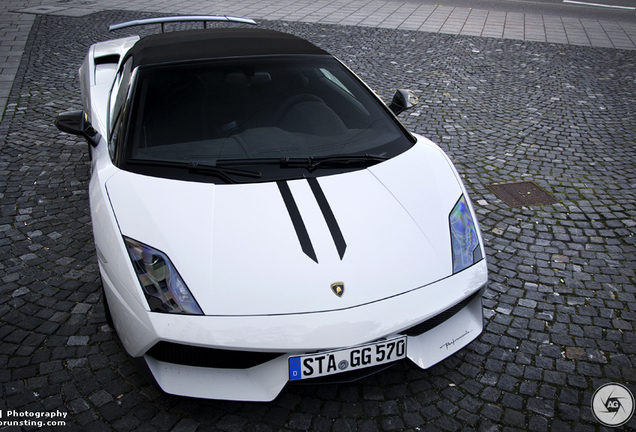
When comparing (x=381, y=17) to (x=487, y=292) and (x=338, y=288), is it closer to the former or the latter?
(x=487, y=292)

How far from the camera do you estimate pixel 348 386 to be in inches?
96.2

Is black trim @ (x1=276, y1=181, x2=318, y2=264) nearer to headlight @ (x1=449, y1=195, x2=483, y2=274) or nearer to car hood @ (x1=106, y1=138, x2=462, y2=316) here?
car hood @ (x1=106, y1=138, x2=462, y2=316)

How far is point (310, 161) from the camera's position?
2676 millimetres

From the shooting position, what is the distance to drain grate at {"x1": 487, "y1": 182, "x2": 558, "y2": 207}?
4.16 m

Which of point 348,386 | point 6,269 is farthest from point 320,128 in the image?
point 6,269

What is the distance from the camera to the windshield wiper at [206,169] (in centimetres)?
255

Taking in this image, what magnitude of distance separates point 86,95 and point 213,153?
238 cm

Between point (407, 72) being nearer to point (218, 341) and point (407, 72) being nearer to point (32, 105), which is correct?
point (32, 105)

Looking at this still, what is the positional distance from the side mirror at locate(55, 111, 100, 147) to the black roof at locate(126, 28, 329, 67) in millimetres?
498

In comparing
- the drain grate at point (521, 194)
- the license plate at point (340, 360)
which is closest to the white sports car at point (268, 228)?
the license plate at point (340, 360)

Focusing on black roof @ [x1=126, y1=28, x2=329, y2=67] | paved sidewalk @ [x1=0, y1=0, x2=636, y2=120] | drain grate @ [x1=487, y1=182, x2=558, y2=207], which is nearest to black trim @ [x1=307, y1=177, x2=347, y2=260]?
black roof @ [x1=126, y1=28, x2=329, y2=67]

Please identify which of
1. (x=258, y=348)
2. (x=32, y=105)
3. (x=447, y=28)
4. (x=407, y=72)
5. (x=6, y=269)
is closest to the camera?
(x=258, y=348)

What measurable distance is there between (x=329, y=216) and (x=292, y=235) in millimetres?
220

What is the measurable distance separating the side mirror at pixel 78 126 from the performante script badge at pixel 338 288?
200cm
